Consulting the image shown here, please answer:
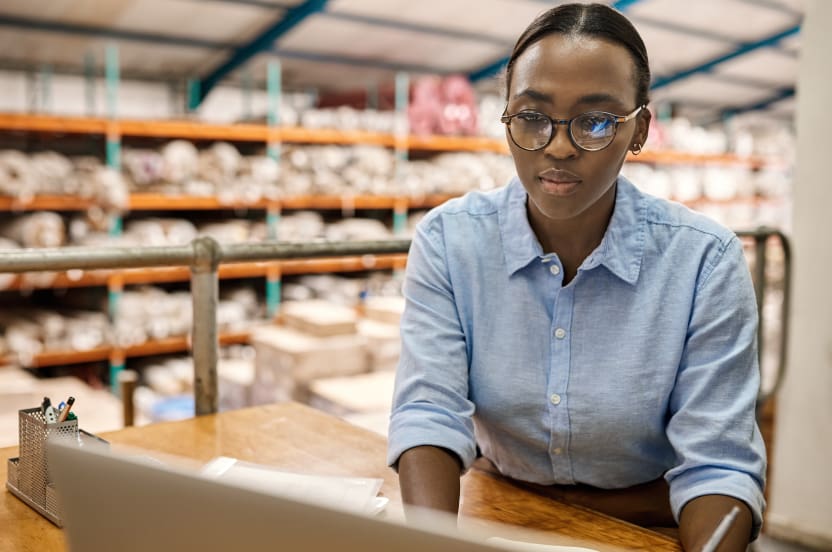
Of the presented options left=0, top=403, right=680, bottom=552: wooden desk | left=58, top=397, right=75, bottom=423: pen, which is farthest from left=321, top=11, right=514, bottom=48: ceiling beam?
left=58, top=397, right=75, bottom=423: pen

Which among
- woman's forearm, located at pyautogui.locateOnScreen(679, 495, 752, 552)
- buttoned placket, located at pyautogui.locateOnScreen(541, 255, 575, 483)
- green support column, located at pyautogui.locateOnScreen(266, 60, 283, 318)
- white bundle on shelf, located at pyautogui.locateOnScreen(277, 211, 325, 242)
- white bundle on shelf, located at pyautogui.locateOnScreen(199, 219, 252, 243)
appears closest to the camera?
woman's forearm, located at pyautogui.locateOnScreen(679, 495, 752, 552)

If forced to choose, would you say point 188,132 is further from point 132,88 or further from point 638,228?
point 638,228

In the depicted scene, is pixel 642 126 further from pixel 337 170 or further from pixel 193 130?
pixel 337 170

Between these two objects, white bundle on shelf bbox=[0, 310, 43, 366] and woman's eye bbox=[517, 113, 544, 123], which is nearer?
woman's eye bbox=[517, 113, 544, 123]

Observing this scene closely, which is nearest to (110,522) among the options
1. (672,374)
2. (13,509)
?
(13,509)

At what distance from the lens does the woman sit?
3.82ft

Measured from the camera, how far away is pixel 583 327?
1.26 metres

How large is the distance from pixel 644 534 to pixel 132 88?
683cm

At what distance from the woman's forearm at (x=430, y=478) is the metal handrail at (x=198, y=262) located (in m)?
0.62

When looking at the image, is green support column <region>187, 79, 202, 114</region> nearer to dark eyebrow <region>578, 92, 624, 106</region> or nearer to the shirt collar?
the shirt collar

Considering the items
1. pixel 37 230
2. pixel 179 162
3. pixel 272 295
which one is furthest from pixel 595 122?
pixel 272 295

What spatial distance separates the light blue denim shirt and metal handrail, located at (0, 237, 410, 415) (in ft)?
1.51

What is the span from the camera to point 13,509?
113cm

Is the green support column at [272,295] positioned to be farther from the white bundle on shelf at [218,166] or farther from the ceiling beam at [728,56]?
the ceiling beam at [728,56]
